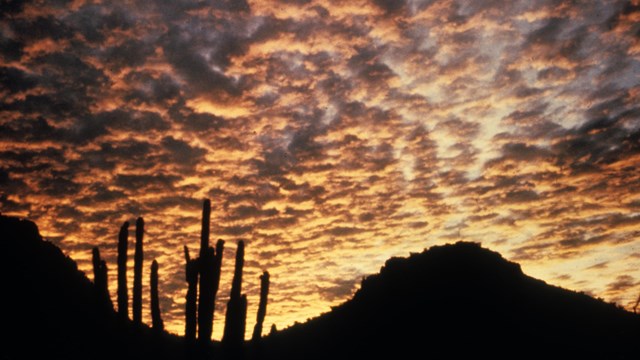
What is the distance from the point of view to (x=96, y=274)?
12.5 metres

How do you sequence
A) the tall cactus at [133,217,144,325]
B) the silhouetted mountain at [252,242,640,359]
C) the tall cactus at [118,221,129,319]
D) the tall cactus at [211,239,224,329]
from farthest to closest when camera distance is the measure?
1. the silhouetted mountain at [252,242,640,359]
2. the tall cactus at [133,217,144,325]
3. the tall cactus at [118,221,129,319]
4. the tall cactus at [211,239,224,329]

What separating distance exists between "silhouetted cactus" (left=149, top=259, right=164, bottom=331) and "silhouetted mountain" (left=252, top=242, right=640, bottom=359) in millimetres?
3724

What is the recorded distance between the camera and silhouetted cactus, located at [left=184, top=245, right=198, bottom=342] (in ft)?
36.1

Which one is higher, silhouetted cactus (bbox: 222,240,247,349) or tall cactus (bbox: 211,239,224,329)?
tall cactus (bbox: 211,239,224,329)

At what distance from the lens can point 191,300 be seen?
1125 centimetres

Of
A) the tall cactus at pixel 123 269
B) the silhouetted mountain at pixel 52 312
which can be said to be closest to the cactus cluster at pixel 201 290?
the tall cactus at pixel 123 269

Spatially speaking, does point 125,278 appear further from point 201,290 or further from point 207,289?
point 207,289

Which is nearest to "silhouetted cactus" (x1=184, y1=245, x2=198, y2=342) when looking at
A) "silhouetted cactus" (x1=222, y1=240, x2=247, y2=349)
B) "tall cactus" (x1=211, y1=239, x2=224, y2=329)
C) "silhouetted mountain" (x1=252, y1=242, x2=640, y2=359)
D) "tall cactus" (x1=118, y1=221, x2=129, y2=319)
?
"tall cactus" (x1=211, y1=239, x2=224, y2=329)

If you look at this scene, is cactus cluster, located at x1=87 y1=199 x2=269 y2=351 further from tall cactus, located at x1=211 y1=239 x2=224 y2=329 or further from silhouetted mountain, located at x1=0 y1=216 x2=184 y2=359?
silhouetted mountain, located at x1=0 y1=216 x2=184 y2=359

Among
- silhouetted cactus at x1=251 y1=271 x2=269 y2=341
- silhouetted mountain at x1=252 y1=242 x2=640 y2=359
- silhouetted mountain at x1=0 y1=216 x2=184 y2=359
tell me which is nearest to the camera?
silhouetted mountain at x1=0 y1=216 x2=184 y2=359

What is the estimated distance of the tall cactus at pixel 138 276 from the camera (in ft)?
39.7

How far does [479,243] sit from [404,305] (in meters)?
4.82

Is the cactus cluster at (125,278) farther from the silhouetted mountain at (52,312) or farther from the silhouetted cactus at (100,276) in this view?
the silhouetted mountain at (52,312)

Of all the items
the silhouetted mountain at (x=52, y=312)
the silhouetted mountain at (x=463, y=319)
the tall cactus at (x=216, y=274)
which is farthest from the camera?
the silhouetted mountain at (x=463, y=319)
